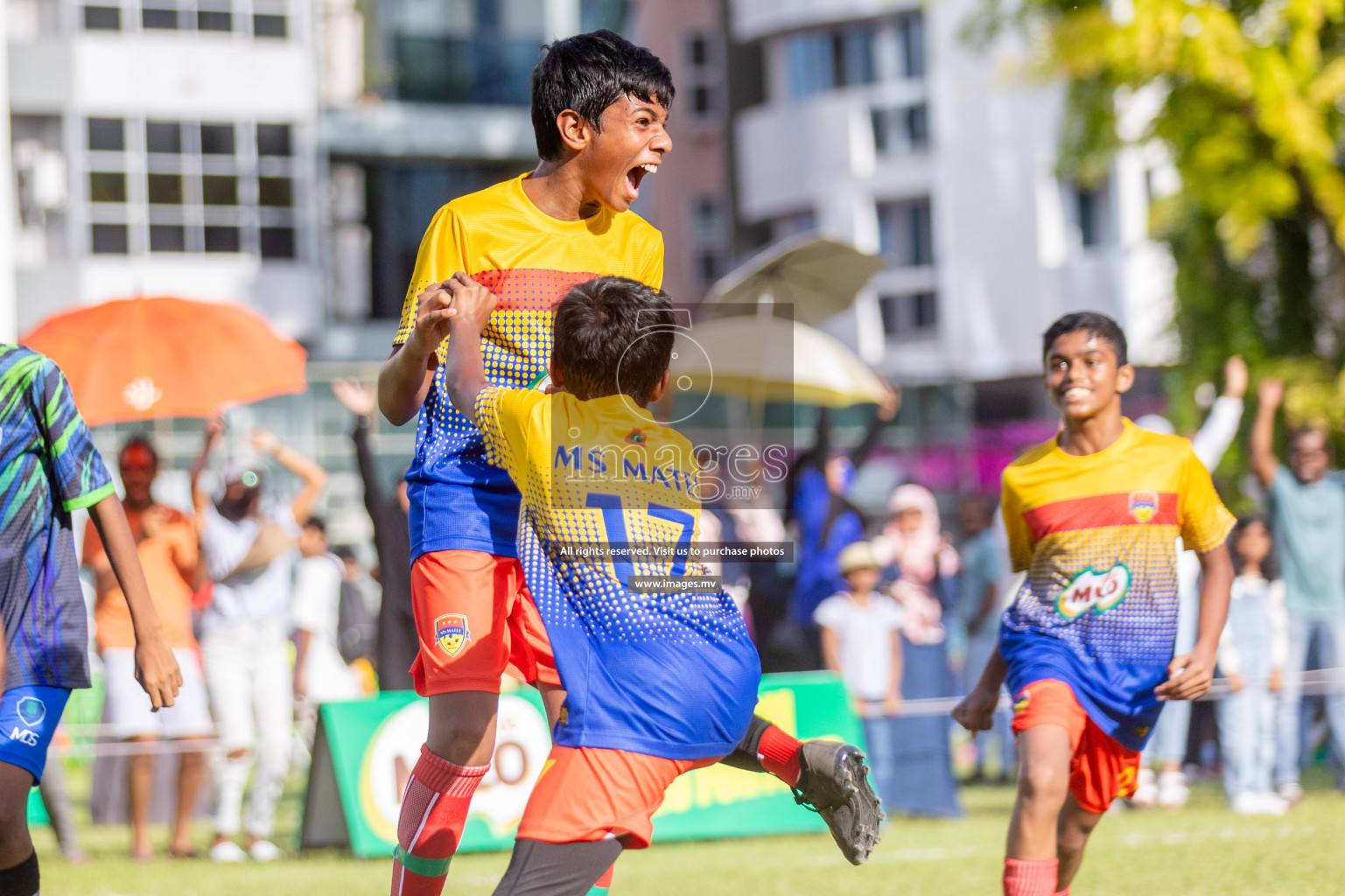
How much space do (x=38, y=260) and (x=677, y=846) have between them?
2085 centimetres

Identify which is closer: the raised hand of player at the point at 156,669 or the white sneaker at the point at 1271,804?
the raised hand of player at the point at 156,669

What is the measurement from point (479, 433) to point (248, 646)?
18.0 feet

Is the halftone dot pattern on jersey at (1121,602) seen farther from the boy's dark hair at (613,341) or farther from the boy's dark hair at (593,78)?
the boy's dark hair at (593,78)

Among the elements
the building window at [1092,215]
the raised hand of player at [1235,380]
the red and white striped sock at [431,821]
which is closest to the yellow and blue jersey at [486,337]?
the red and white striped sock at [431,821]

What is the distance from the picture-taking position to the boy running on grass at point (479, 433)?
157 inches

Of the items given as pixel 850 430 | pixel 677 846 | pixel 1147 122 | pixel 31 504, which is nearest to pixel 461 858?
pixel 677 846

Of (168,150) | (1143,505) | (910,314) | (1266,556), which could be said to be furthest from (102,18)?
(1143,505)

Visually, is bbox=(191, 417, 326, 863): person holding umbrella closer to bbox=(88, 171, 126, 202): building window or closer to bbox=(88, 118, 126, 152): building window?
bbox=(88, 171, 126, 202): building window

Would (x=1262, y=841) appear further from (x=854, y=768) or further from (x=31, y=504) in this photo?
(x=31, y=504)

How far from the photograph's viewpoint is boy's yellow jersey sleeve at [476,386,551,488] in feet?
11.8

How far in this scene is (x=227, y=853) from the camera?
8539 millimetres

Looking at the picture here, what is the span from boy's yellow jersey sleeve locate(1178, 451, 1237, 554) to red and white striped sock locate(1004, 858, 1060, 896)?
117 centimetres

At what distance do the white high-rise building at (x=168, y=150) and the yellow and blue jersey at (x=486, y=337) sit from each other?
23272mm

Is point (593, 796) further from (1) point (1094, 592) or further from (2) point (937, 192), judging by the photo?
(2) point (937, 192)
